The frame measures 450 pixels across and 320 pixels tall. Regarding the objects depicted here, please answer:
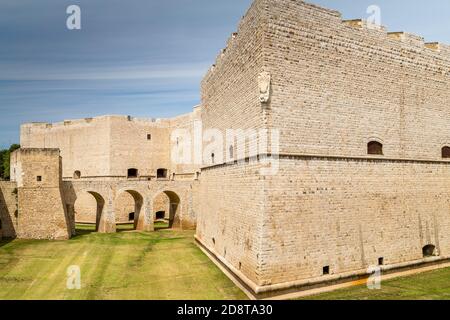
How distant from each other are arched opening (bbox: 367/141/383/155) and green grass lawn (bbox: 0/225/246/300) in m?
6.14

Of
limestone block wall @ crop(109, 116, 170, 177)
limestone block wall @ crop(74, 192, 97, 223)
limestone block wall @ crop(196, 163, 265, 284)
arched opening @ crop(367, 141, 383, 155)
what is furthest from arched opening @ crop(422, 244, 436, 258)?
limestone block wall @ crop(74, 192, 97, 223)

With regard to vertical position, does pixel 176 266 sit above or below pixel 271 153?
below

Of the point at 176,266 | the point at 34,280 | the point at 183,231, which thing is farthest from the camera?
the point at 183,231

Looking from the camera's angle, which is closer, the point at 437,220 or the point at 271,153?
the point at 271,153

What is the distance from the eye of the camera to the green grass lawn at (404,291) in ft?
31.0

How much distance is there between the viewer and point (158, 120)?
110ft

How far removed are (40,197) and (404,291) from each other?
18.3 m

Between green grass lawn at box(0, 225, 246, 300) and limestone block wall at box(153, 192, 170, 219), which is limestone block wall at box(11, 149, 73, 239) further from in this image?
limestone block wall at box(153, 192, 170, 219)

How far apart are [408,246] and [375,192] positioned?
2390 mm

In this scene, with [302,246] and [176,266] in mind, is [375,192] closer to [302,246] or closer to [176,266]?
[302,246]

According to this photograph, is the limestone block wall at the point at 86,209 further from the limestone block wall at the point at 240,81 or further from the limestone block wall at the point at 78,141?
the limestone block wall at the point at 240,81

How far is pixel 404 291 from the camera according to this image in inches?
392

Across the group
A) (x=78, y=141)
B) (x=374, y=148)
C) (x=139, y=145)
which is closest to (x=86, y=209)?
(x=78, y=141)
